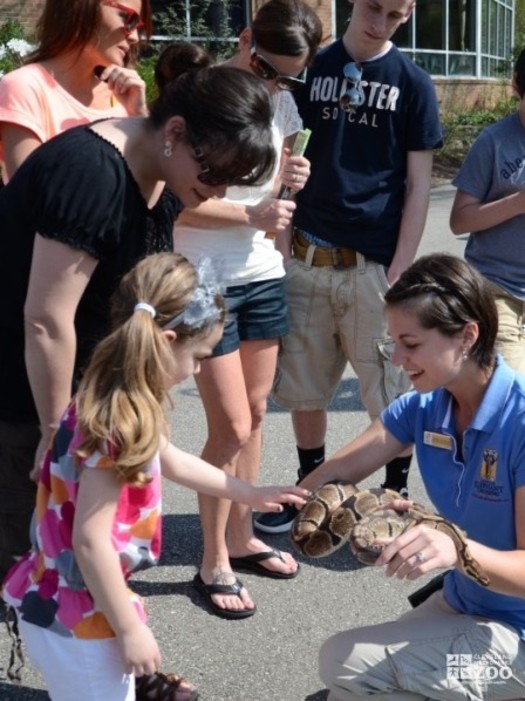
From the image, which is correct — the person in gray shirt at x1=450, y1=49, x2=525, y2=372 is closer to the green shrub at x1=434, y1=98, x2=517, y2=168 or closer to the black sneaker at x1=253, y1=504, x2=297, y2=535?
the black sneaker at x1=253, y1=504, x2=297, y2=535

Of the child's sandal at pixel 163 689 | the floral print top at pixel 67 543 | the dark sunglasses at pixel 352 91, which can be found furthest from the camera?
the dark sunglasses at pixel 352 91

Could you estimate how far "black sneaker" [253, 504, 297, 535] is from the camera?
4.38m

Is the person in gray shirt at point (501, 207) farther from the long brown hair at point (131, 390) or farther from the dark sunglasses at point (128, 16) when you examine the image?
the long brown hair at point (131, 390)

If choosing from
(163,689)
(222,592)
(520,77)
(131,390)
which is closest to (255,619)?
(222,592)

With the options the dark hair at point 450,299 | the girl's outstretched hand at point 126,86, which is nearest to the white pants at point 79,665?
the dark hair at point 450,299

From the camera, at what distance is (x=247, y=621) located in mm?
3703

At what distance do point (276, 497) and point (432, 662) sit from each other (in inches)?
23.4

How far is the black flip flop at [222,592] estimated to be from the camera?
371 cm

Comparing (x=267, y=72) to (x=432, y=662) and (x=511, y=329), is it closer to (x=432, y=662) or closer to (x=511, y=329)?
(x=511, y=329)

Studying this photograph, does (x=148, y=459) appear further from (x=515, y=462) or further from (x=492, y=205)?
(x=492, y=205)

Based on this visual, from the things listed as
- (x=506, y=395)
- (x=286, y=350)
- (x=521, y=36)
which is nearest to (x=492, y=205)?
(x=286, y=350)

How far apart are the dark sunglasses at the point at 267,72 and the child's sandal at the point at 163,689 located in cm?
211

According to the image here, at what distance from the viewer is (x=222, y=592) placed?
3.76 meters

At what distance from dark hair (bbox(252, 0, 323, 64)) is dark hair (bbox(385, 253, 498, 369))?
1.33m
